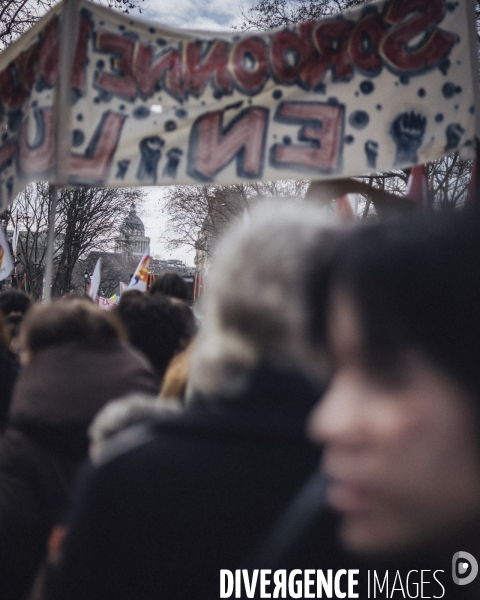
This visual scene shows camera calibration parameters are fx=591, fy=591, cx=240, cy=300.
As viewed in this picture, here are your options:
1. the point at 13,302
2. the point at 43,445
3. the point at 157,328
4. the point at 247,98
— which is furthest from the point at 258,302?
the point at 13,302

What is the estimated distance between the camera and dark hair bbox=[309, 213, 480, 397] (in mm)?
588

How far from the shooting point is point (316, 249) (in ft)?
2.28

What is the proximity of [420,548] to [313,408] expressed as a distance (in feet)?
0.68

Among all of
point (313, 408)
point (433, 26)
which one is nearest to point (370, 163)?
point (433, 26)

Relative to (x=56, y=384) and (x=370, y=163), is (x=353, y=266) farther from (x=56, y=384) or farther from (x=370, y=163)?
(x=370, y=163)

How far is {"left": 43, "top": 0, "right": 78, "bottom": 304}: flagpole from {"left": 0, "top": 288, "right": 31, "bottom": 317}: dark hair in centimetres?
83

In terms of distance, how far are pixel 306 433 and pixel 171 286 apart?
332cm

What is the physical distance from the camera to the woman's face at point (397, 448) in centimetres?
58

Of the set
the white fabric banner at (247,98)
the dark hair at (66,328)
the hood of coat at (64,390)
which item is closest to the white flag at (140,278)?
the white fabric banner at (247,98)

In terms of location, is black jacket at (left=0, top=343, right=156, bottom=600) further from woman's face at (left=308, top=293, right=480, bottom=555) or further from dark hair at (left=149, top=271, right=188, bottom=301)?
dark hair at (left=149, top=271, right=188, bottom=301)

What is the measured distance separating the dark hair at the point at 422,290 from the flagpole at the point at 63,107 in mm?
2730

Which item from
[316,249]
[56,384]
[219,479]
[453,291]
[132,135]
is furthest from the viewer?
[132,135]

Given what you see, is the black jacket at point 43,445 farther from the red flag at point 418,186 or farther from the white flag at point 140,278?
the white flag at point 140,278

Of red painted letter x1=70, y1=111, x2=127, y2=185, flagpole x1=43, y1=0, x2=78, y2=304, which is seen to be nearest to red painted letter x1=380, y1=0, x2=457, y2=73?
red painted letter x1=70, y1=111, x2=127, y2=185
